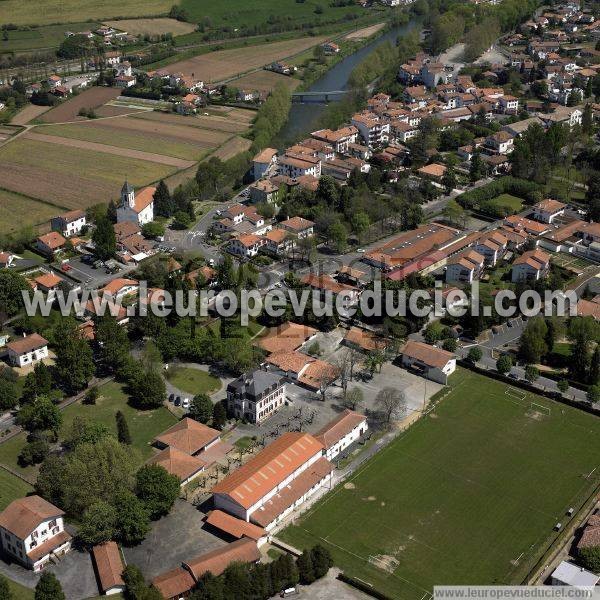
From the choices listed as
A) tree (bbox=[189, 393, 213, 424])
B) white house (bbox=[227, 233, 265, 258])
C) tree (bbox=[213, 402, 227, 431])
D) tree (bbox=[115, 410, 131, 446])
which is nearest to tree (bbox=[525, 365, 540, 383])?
tree (bbox=[213, 402, 227, 431])

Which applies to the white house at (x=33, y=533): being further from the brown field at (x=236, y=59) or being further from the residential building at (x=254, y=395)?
the brown field at (x=236, y=59)

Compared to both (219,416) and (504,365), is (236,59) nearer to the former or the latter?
(504,365)

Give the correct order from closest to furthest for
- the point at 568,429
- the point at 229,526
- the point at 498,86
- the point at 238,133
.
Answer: the point at 229,526 → the point at 568,429 → the point at 238,133 → the point at 498,86

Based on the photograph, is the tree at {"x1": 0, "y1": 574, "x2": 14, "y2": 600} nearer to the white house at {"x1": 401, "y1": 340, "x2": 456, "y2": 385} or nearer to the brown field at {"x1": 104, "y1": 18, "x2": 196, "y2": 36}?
the white house at {"x1": 401, "y1": 340, "x2": 456, "y2": 385}

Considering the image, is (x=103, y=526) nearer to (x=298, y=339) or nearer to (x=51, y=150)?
(x=298, y=339)

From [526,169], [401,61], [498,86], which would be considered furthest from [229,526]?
[401,61]

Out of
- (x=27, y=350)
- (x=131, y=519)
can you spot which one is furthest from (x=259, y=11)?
(x=131, y=519)
